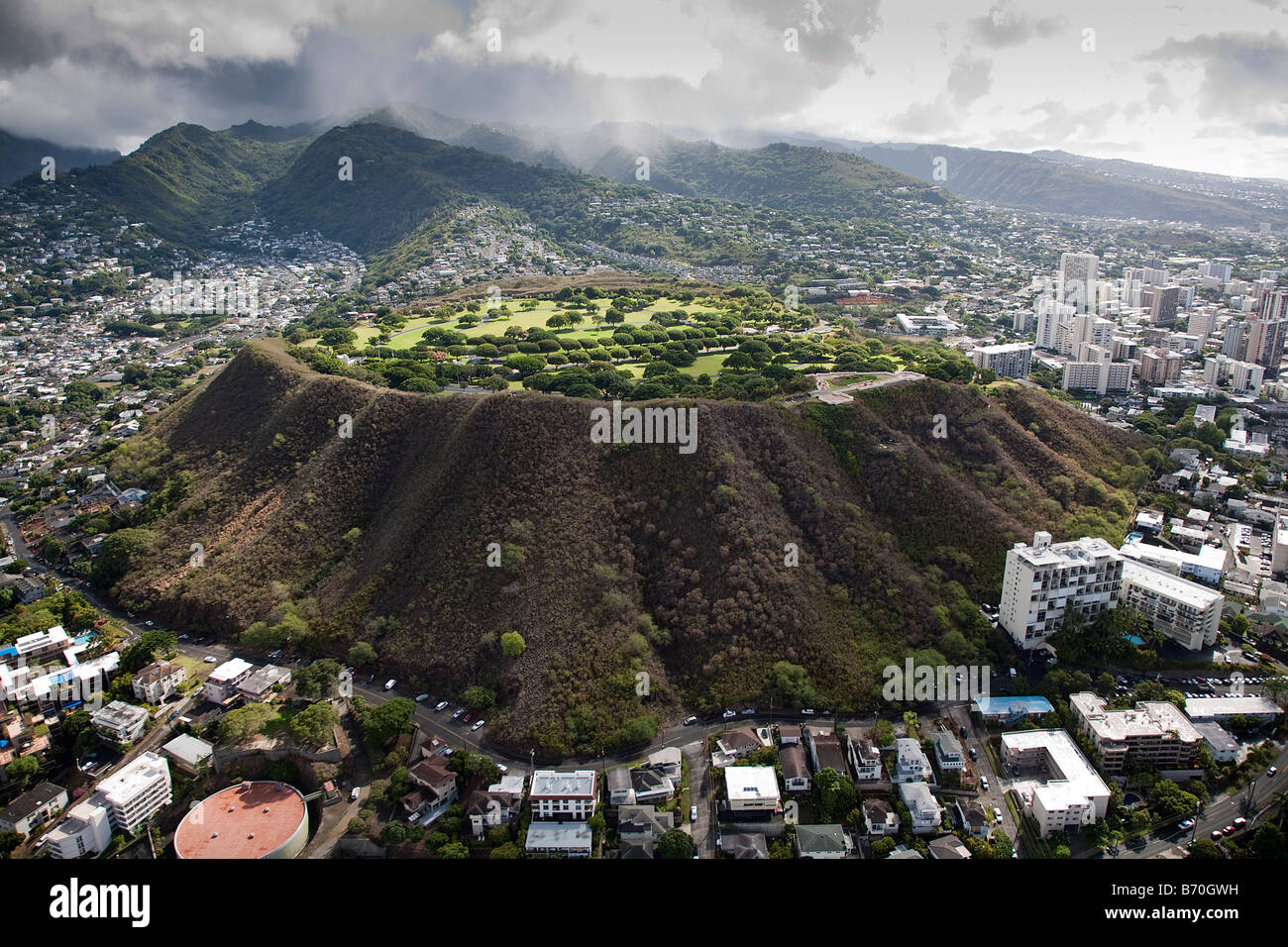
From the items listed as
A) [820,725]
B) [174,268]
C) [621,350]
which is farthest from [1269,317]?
[174,268]

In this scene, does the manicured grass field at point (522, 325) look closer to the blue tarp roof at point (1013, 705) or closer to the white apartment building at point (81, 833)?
the blue tarp roof at point (1013, 705)

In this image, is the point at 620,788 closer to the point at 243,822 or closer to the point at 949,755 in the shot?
the point at 949,755

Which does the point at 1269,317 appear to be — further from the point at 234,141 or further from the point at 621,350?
the point at 234,141

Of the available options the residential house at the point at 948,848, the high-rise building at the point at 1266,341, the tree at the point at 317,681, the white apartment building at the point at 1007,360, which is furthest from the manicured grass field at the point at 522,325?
the high-rise building at the point at 1266,341

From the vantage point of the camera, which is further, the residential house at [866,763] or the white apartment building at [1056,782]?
the residential house at [866,763]

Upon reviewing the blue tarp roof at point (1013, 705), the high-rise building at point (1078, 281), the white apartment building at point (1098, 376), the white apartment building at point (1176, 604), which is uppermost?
the high-rise building at point (1078, 281)

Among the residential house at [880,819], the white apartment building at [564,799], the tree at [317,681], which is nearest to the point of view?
the residential house at [880,819]

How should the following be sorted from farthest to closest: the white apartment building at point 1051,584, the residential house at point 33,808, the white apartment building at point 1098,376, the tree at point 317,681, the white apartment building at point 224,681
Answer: the white apartment building at point 1098,376
the white apartment building at point 1051,584
the white apartment building at point 224,681
the tree at point 317,681
the residential house at point 33,808

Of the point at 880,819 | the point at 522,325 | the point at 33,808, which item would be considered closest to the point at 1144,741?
the point at 880,819
